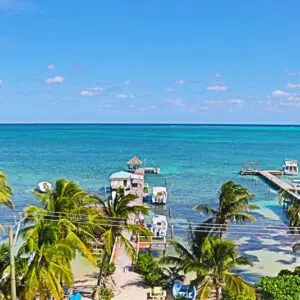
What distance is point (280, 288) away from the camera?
1764cm

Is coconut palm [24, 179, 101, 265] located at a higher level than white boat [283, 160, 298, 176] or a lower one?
higher

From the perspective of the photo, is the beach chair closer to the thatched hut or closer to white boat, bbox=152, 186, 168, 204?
white boat, bbox=152, 186, 168, 204

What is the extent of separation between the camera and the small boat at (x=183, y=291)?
62.5ft

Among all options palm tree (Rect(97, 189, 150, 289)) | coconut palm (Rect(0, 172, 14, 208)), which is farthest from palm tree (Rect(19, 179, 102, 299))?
coconut palm (Rect(0, 172, 14, 208))

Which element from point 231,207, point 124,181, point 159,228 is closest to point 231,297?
point 231,207

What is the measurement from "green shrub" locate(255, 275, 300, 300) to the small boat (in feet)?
9.18

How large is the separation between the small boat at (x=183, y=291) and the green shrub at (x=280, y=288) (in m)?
2.80

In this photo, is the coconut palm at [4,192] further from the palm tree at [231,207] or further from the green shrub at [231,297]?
the palm tree at [231,207]

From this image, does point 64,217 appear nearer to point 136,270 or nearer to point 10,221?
point 136,270

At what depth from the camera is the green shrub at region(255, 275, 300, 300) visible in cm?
1725

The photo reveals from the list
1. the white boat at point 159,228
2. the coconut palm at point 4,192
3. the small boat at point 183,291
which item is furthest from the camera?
the white boat at point 159,228

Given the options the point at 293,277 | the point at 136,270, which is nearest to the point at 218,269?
the point at 293,277

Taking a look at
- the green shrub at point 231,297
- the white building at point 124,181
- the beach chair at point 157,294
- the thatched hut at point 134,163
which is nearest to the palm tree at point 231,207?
the green shrub at point 231,297

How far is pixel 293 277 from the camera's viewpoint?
1839cm
